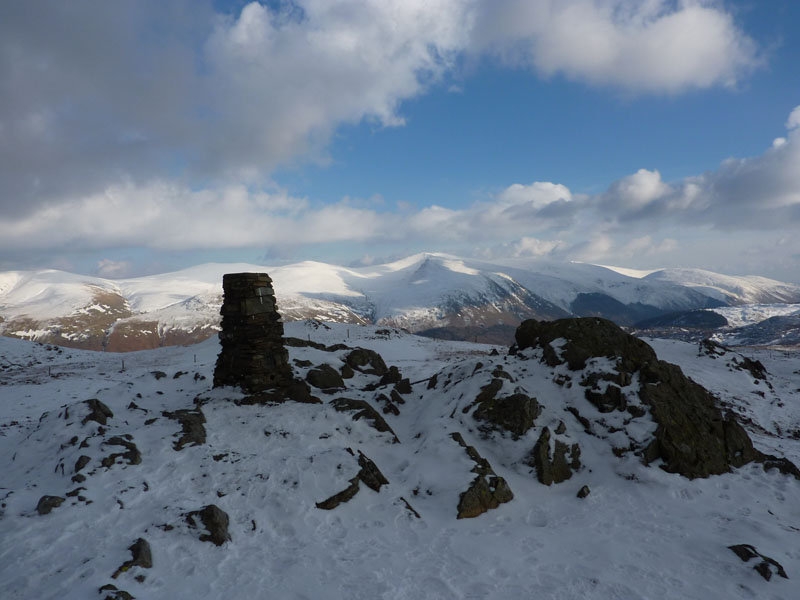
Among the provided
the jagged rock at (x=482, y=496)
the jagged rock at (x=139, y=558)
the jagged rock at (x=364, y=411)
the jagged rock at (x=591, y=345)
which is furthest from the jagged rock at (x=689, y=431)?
the jagged rock at (x=139, y=558)

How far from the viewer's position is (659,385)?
18.7 m

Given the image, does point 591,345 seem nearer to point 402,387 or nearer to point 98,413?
point 402,387

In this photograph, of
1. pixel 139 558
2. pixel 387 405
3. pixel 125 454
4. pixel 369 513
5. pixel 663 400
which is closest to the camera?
pixel 139 558

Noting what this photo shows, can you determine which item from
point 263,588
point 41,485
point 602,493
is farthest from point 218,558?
point 602,493

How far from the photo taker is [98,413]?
17047mm

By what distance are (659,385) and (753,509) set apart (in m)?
6.00

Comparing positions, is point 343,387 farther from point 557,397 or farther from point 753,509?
point 753,509

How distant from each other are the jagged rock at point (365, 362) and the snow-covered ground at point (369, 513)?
22.8ft

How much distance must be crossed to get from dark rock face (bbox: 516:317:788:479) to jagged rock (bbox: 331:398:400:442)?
973 cm

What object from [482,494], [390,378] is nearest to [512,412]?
[482,494]

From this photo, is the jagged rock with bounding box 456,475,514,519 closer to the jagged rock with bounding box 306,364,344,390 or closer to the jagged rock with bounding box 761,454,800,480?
the jagged rock with bounding box 761,454,800,480

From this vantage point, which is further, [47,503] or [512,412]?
[512,412]

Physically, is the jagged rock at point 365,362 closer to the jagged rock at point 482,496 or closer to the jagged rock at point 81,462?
the jagged rock at point 482,496

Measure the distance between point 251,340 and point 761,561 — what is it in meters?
21.6
